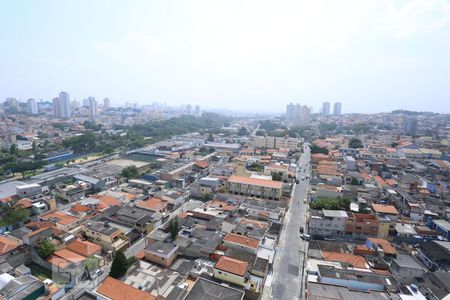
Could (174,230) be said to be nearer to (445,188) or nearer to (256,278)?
(256,278)

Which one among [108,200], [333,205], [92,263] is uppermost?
[333,205]

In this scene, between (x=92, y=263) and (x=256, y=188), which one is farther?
(x=256, y=188)

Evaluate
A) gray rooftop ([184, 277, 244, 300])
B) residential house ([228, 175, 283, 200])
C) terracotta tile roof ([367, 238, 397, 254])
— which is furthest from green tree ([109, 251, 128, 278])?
terracotta tile roof ([367, 238, 397, 254])

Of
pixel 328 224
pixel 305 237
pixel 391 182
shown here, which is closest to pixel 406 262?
pixel 328 224

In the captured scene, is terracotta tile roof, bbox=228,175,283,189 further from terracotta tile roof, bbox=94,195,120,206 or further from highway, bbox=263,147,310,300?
terracotta tile roof, bbox=94,195,120,206

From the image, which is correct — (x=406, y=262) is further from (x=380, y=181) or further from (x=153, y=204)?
(x=153, y=204)

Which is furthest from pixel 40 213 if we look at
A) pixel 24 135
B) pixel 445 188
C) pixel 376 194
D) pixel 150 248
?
pixel 24 135
